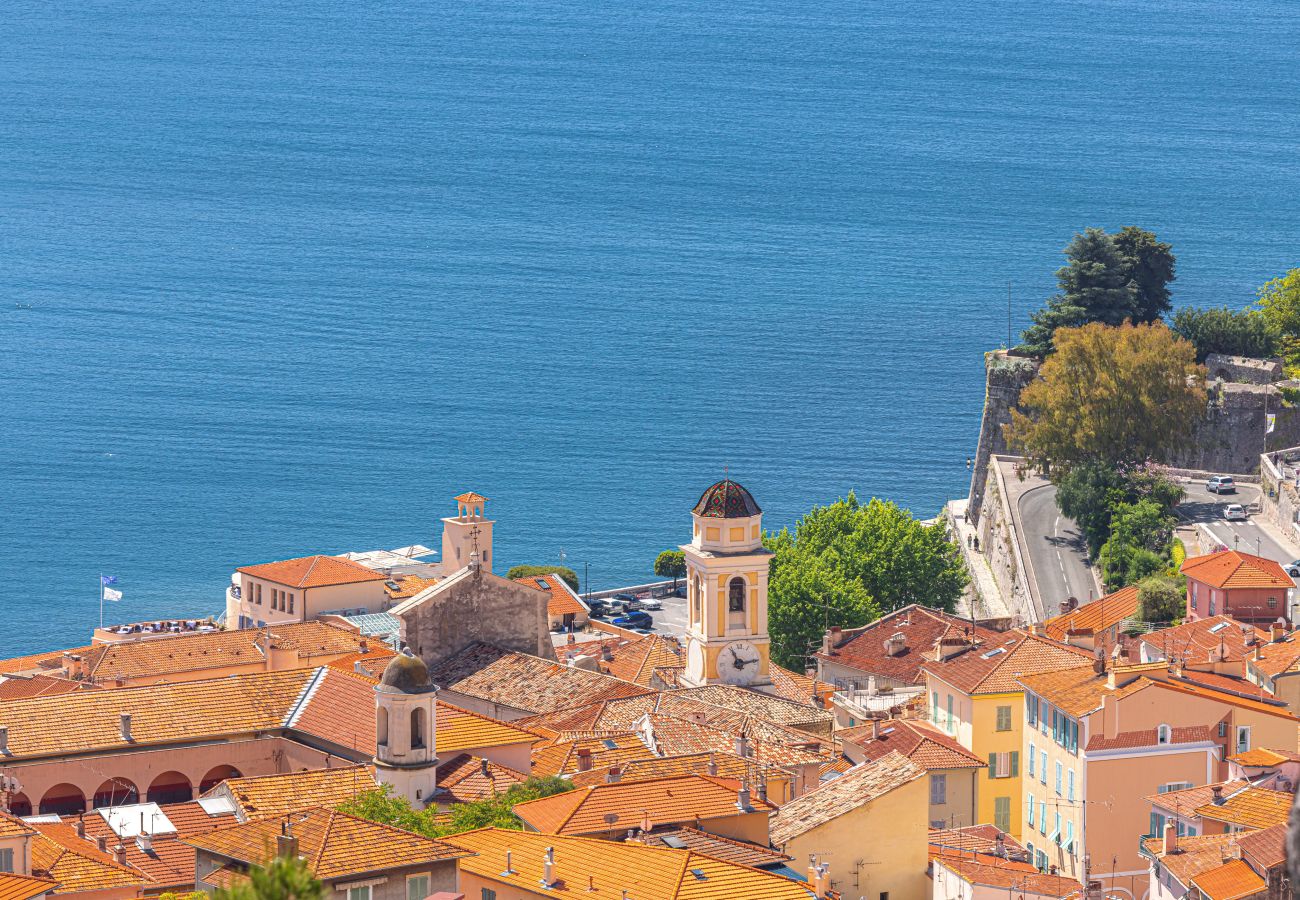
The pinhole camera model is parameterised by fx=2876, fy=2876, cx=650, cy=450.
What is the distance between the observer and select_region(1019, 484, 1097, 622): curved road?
240 ft

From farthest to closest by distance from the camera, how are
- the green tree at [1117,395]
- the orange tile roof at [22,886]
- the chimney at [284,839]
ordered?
the green tree at [1117,395] → the orange tile roof at [22,886] → the chimney at [284,839]

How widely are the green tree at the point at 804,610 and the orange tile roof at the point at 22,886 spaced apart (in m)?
41.4

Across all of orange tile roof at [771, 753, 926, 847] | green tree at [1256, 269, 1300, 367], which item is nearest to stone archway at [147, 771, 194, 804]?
orange tile roof at [771, 753, 926, 847]

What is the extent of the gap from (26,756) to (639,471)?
291ft

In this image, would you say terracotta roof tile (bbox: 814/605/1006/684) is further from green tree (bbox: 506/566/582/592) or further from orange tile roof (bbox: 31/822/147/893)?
green tree (bbox: 506/566/582/592)

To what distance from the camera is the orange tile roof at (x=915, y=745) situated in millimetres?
44750

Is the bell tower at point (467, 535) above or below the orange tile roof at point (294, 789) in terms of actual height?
above

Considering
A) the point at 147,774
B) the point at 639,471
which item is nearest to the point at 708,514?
the point at 147,774

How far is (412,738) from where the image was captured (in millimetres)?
37594

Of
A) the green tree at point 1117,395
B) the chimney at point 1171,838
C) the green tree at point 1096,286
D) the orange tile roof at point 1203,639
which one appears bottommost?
the chimney at point 1171,838

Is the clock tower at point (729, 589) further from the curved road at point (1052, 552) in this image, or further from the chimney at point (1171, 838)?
the curved road at point (1052, 552)

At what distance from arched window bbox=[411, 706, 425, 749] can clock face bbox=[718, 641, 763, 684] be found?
55.5 ft

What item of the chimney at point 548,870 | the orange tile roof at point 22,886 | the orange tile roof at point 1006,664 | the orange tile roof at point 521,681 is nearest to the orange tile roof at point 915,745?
the orange tile roof at point 1006,664

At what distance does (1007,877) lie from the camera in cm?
3666
